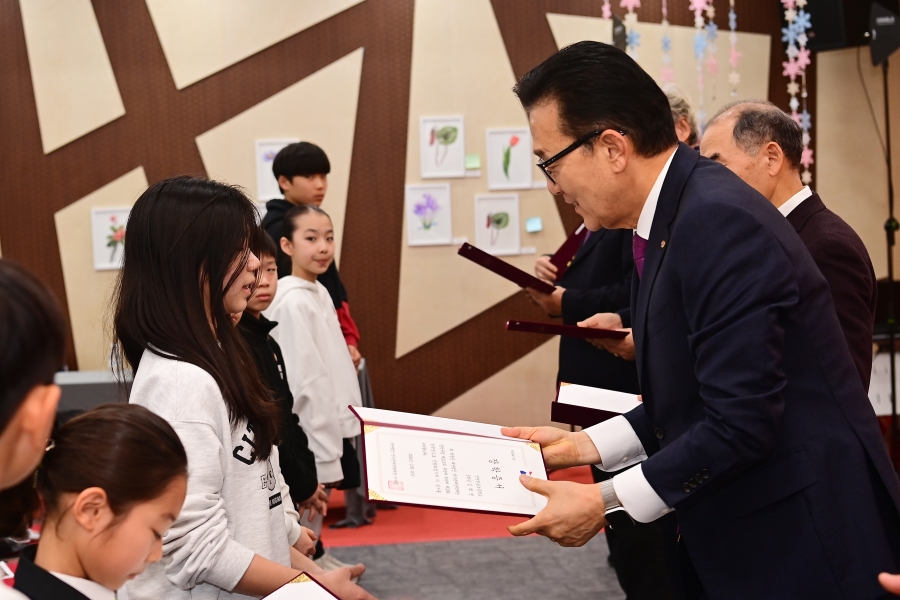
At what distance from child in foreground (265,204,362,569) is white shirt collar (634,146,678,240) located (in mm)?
2179

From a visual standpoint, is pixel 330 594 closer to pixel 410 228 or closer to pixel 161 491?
pixel 161 491

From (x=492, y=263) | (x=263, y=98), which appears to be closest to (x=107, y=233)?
(x=263, y=98)

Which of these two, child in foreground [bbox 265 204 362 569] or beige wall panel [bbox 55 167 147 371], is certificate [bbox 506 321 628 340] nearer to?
child in foreground [bbox 265 204 362 569]

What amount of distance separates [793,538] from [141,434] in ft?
3.41

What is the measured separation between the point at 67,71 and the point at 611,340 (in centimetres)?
444

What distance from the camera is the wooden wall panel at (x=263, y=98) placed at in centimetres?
562

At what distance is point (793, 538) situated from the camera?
1.41 metres

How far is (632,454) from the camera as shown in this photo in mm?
1916

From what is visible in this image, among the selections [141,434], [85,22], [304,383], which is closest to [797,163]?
[141,434]

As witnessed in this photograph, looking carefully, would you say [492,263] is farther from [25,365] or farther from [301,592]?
[25,365]

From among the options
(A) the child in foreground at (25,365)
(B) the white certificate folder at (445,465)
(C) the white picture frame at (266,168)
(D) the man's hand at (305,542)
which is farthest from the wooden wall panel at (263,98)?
(A) the child in foreground at (25,365)

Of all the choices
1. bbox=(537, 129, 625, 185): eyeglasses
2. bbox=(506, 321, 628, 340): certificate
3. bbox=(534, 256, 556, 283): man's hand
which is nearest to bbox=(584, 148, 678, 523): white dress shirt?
bbox=(537, 129, 625, 185): eyeglasses

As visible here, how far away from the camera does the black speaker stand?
5375 mm

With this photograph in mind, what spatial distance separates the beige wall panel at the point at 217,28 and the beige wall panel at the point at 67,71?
0.42 m
